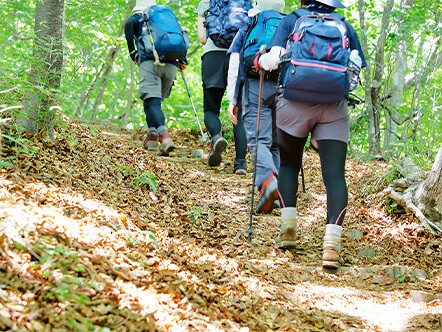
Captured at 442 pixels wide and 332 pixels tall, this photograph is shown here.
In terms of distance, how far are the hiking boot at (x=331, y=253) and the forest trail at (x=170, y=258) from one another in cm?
10

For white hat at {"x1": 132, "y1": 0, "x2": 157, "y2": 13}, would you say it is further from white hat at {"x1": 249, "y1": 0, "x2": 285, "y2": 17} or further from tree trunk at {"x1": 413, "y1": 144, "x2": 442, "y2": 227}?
tree trunk at {"x1": 413, "y1": 144, "x2": 442, "y2": 227}

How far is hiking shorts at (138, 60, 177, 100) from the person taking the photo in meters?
6.47

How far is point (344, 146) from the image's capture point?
3.60 metres

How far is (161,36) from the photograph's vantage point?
6.19m

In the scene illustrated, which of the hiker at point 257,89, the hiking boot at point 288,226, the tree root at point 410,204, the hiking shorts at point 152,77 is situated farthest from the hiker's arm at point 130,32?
the tree root at point 410,204

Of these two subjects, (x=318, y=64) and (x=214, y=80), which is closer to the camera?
(x=318, y=64)

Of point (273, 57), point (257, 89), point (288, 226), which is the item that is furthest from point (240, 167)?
point (273, 57)

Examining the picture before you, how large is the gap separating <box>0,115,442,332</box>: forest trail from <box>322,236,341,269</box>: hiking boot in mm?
101

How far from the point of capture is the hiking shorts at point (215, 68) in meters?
6.16

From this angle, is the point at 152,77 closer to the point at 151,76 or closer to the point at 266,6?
the point at 151,76

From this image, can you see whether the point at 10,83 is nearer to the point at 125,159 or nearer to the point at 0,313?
the point at 125,159

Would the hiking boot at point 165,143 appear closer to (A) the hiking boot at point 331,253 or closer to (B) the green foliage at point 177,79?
(B) the green foliage at point 177,79

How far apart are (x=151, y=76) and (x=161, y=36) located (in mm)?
622

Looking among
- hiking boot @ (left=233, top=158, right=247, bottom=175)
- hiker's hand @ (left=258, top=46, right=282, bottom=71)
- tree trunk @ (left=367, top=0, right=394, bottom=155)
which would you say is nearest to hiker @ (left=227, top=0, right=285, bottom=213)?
hiker's hand @ (left=258, top=46, right=282, bottom=71)
